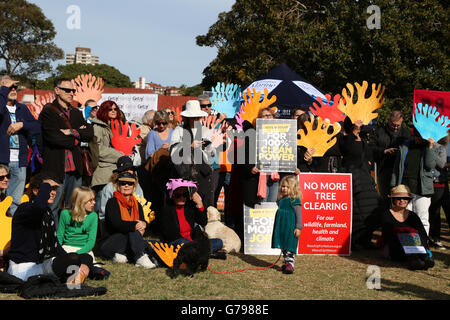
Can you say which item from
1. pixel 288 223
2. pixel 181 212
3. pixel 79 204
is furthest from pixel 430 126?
pixel 79 204

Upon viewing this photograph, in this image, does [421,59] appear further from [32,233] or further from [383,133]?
[32,233]

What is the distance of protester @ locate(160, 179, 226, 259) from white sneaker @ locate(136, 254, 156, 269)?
35 centimetres

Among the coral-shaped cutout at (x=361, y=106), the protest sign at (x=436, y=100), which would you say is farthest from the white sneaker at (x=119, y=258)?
the protest sign at (x=436, y=100)

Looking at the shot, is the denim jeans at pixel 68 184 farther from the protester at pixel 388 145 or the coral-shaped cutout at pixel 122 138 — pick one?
the protester at pixel 388 145

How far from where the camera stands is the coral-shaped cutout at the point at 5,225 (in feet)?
18.0

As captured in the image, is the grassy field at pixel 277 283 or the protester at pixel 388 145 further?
the protester at pixel 388 145

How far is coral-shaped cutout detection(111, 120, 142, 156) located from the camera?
25.8 ft

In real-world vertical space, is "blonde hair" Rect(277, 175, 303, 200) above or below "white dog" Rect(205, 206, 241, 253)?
above

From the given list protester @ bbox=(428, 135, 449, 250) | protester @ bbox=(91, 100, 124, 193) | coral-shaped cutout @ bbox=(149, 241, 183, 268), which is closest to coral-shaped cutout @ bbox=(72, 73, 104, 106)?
protester @ bbox=(91, 100, 124, 193)

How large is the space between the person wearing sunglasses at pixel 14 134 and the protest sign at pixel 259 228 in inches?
114

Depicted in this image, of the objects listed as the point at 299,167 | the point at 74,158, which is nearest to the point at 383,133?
the point at 299,167

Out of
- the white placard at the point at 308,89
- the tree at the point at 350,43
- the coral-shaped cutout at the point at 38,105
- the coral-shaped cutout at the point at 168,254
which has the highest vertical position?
the tree at the point at 350,43

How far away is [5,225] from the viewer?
18.2ft

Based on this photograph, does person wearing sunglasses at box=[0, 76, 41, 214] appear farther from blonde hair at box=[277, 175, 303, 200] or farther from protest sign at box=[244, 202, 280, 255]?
blonde hair at box=[277, 175, 303, 200]
